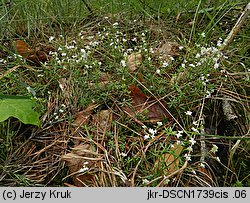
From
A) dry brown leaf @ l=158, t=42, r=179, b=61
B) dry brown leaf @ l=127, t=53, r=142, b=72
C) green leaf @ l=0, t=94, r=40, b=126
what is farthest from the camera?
dry brown leaf @ l=158, t=42, r=179, b=61

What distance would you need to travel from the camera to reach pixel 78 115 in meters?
Result: 2.02

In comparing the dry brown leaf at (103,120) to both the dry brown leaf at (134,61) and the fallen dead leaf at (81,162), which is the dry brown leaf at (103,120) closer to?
the fallen dead leaf at (81,162)

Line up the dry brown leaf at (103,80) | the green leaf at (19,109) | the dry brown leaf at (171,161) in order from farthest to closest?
the dry brown leaf at (103,80)
the green leaf at (19,109)
the dry brown leaf at (171,161)

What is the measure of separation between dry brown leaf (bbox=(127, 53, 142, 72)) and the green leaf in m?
0.70

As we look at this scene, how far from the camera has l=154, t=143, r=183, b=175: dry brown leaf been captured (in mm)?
1618

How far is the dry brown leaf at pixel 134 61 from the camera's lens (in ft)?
7.36

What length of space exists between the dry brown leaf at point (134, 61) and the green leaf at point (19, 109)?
0.70m

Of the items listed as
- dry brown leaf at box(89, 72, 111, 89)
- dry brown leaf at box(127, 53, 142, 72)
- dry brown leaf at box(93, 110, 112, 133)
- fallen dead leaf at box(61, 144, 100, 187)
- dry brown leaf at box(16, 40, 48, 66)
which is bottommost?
fallen dead leaf at box(61, 144, 100, 187)

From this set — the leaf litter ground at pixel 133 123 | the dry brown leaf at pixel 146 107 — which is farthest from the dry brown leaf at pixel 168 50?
→ the dry brown leaf at pixel 146 107

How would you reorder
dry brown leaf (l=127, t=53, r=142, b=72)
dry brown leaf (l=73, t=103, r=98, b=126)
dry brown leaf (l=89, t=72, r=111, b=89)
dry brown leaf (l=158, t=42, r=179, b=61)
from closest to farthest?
1. dry brown leaf (l=73, t=103, r=98, b=126)
2. dry brown leaf (l=89, t=72, r=111, b=89)
3. dry brown leaf (l=127, t=53, r=142, b=72)
4. dry brown leaf (l=158, t=42, r=179, b=61)

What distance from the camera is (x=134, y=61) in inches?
91.2

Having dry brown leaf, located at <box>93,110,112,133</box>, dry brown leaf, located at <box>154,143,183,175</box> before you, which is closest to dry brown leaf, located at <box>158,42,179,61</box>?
dry brown leaf, located at <box>93,110,112,133</box>

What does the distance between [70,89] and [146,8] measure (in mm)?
1508

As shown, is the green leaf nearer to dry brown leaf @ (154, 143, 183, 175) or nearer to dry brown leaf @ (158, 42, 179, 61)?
dry brown leaf @ (154, 143, 183, 175)
